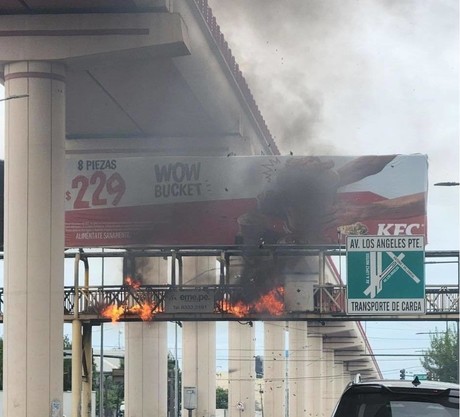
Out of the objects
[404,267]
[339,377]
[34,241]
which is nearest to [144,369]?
[34,241]

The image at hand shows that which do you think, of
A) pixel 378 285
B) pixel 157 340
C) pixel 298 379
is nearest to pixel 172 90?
pixel 378 285

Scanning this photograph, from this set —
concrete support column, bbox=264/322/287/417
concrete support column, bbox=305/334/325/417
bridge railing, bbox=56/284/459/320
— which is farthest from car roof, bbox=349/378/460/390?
concrete support column, bbox=305/334/325/417

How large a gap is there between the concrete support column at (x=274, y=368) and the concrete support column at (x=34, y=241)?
40.6m

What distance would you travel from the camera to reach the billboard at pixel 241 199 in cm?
4144

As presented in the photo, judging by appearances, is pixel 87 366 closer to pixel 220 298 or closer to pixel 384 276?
pixel 220 298

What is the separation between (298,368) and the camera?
277 feet

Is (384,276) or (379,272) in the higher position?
(379,272)

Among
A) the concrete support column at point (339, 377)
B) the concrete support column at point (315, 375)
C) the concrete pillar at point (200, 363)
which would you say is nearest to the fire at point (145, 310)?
the concrete pillar at point (200, 363)

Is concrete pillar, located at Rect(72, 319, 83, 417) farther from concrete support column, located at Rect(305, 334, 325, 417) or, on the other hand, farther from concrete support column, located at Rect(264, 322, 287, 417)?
concrete support column, located at Rect(305, 334, 325, 417)

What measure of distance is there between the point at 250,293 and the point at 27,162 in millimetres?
11195

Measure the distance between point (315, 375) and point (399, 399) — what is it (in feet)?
267

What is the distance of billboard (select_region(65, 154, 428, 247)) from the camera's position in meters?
41.4

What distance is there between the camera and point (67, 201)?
43.8m

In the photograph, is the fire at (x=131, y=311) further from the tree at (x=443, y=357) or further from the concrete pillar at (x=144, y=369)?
the tree at (x=443, y=357)
